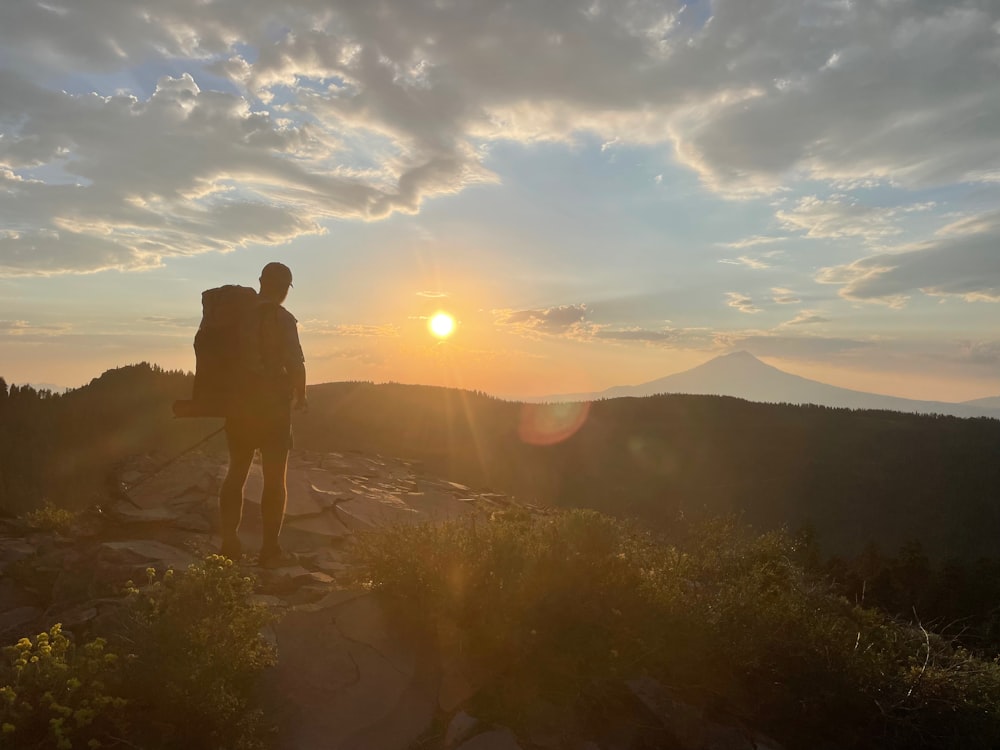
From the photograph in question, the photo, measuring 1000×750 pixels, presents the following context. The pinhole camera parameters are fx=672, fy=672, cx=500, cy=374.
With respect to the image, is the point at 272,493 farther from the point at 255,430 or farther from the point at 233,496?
the point at 255,430

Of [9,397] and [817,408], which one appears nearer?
[9,397]

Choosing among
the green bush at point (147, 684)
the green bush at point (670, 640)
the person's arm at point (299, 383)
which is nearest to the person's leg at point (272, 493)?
the person's arm at point (299, 383)

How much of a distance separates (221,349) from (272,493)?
52.7 inches

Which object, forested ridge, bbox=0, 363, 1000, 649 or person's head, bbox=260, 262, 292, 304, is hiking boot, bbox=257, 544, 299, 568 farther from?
forested ridge, bbox=0, 363, 1000, 649

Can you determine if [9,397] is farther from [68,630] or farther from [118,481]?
[68,630]

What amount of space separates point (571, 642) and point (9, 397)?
54.7ft

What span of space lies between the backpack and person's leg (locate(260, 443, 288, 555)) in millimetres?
532

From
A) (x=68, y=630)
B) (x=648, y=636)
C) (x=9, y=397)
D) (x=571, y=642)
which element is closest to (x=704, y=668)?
(x=648, y=636)

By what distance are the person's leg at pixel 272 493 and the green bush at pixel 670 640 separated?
4.14 ft

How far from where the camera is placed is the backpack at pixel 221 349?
577 cm

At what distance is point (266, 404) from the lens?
19.2ft

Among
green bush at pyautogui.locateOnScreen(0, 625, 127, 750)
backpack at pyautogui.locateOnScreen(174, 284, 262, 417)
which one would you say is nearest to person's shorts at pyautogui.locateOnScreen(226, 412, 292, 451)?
backpack at pyautogui.locateOnScreen(174, 284, 262, 417)

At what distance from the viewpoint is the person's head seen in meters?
6.07

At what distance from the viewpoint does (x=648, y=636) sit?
4.43 m
